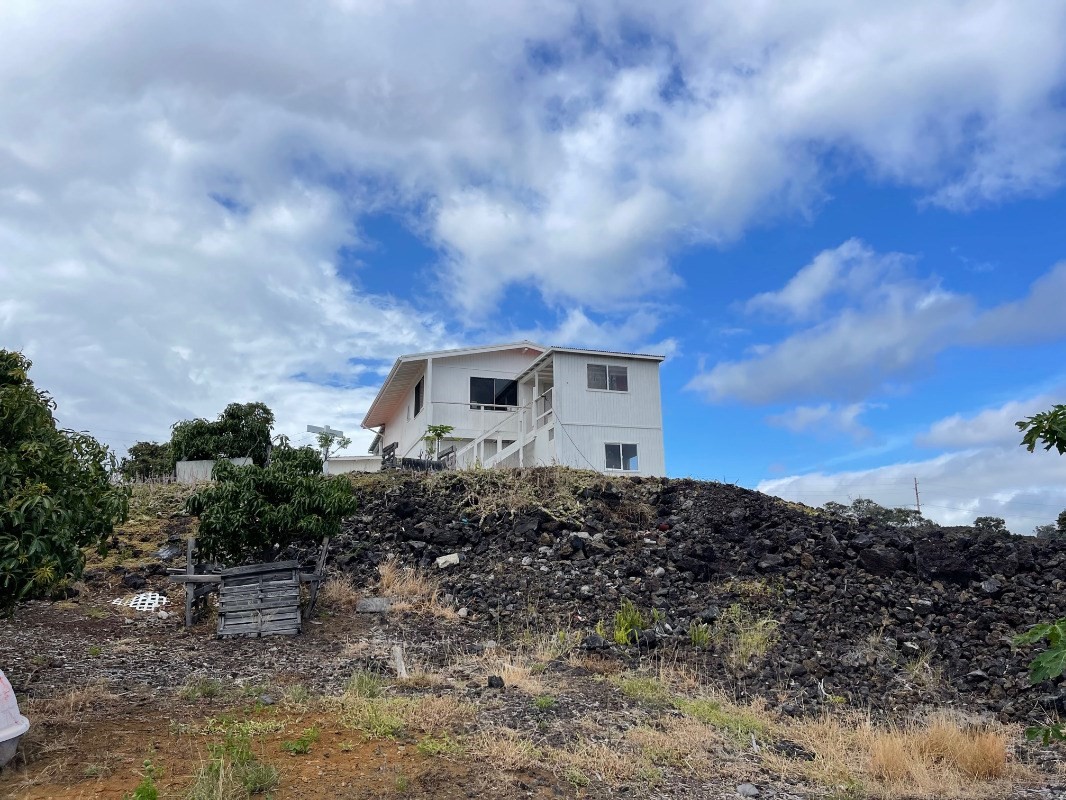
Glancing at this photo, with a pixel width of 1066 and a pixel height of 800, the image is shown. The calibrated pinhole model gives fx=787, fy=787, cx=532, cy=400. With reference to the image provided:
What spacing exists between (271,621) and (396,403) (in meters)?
20.9

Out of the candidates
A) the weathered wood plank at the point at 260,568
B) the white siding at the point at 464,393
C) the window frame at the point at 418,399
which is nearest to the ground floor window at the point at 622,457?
the white siding at the point at 464,393

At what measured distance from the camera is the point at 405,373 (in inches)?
1110

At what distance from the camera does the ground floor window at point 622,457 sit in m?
24.2

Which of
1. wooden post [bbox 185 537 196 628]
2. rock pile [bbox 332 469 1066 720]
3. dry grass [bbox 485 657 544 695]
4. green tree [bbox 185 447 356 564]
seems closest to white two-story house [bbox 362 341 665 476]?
rock pile [bbox 332 469 1066 720]

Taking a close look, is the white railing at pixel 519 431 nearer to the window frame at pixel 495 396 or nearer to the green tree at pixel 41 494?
the window frame at pixel 495 396

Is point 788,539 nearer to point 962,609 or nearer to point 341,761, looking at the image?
point 962,609

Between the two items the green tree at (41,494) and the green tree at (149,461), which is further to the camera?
the green tree at (149,461)

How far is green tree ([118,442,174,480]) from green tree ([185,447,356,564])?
11751 millimetres

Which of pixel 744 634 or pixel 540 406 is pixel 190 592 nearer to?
pixel 744 634

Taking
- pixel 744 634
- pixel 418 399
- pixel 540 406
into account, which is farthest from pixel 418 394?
pixel 744 634

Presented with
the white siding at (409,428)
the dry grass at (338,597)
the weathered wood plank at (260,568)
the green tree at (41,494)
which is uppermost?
the white siding at (409,428)

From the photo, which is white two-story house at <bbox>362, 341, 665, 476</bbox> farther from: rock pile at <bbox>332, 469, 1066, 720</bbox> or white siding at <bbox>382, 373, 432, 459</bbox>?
rock pile at <bbox>332, 469, 1066, 720</bbox>

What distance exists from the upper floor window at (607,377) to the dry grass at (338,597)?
41.3ft

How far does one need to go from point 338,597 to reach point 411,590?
125 centimetres
